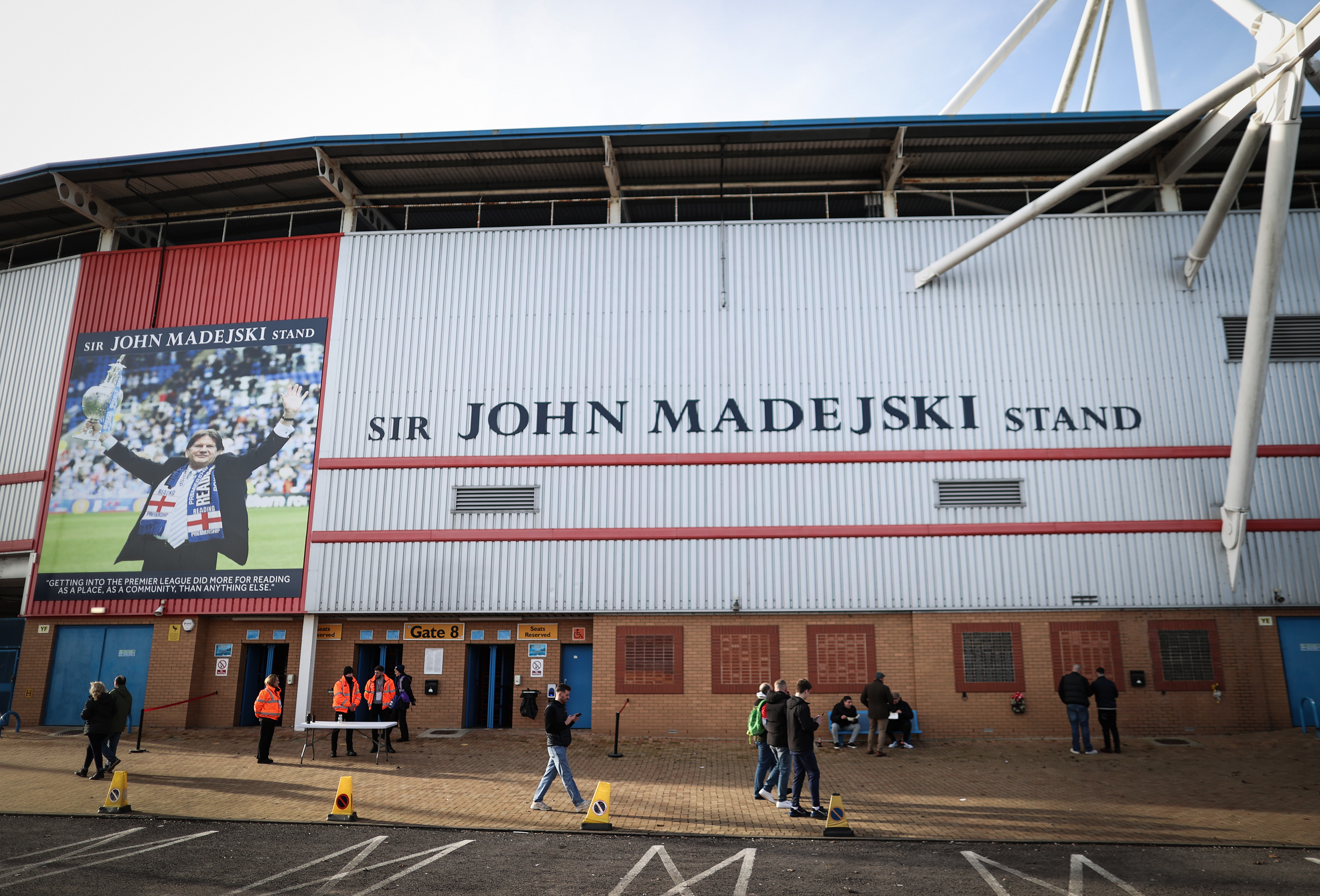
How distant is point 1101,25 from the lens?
83.3ft

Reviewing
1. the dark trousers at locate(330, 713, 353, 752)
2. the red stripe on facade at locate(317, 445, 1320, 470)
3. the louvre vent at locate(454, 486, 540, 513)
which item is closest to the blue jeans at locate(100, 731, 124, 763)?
the dark trousers at locate(330, 713, 353, 752)

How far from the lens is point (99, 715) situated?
1330cm

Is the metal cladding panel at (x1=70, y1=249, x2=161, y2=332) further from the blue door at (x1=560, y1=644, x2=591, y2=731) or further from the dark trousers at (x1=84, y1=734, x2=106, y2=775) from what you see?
the blue door at (x1=560, y1=644, x2=591, y2=731)

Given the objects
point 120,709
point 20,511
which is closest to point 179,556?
point 20,511

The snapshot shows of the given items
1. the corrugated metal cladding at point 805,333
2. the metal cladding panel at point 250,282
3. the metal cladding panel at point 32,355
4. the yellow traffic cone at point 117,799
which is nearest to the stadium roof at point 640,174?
the metal cladding panel at point 250,282

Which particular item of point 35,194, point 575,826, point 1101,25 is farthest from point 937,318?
point 35,194

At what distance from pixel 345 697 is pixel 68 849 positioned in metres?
6.38

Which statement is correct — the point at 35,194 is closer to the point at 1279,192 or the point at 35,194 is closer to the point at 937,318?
the point at 937,318

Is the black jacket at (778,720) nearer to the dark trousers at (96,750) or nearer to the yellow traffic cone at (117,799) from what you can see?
the yellow traffic cone at (117,799)

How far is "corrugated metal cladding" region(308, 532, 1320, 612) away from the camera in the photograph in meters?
18.8

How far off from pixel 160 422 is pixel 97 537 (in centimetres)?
338

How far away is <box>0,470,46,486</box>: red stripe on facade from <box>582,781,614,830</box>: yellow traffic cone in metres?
19.8

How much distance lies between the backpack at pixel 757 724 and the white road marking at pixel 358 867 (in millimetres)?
4319

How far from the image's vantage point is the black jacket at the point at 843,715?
17.2m
